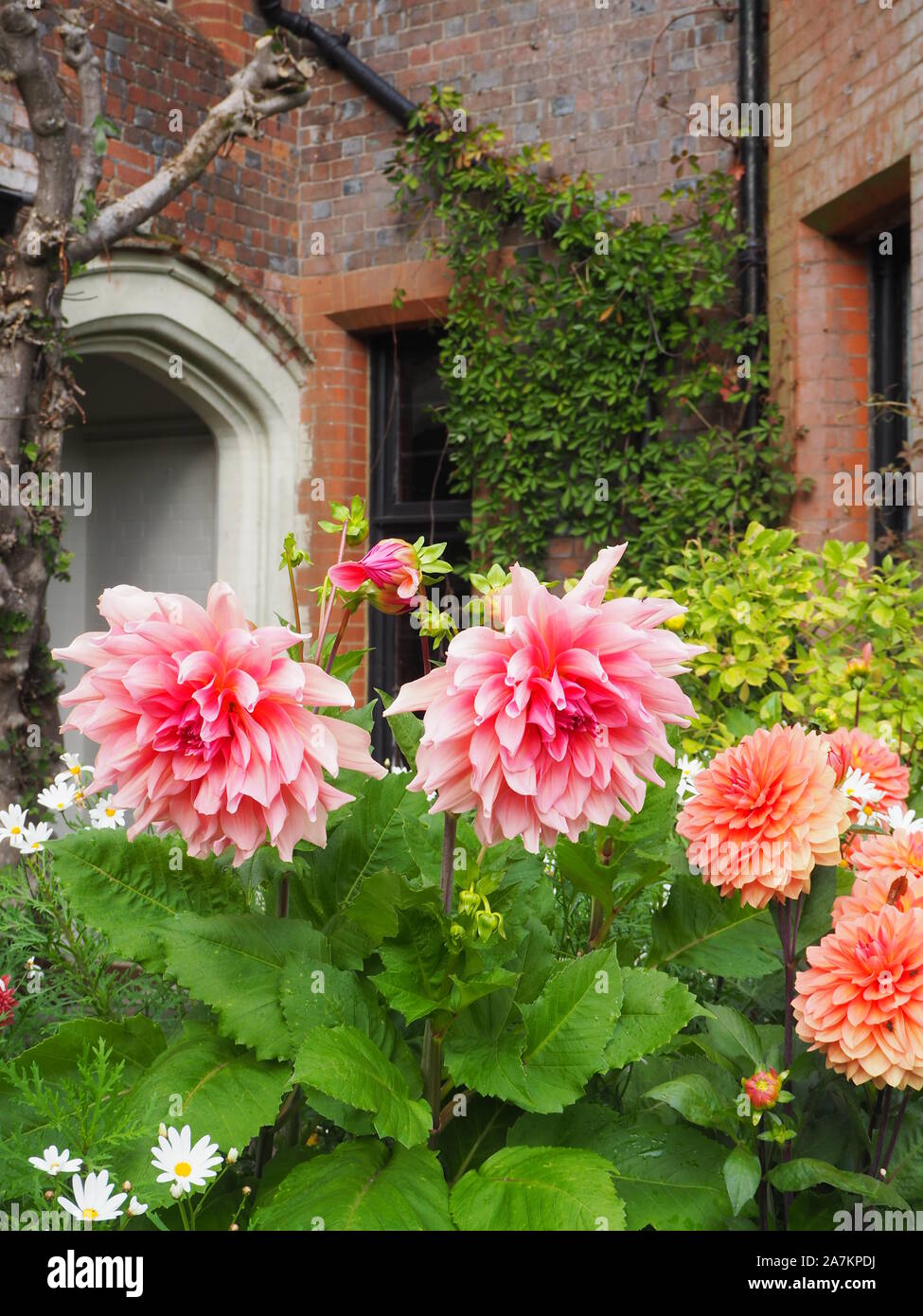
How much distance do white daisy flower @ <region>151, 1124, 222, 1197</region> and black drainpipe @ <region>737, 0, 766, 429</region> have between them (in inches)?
182

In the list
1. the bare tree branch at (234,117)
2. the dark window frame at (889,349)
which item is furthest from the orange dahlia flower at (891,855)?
the bare tree branch at (234,117)

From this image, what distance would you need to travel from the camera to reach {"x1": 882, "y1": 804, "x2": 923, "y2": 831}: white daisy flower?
1.05m

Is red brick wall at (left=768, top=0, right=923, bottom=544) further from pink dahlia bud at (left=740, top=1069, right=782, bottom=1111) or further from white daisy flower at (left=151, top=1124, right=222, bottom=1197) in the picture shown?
white daisy flower at (left=151, top=1124, right=222, bottom=1197)

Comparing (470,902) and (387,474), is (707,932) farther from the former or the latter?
(387,474)

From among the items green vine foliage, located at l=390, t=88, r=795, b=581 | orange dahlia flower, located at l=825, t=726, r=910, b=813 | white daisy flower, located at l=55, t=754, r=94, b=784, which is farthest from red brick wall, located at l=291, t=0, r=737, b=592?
orange dahlia flower, located at l=825, t=726, r=910, b=813

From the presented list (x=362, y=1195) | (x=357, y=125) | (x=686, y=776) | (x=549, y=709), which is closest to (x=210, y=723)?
(x=549, y=709)

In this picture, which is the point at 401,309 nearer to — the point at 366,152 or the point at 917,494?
the point at 366,152

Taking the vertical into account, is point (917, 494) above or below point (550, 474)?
below

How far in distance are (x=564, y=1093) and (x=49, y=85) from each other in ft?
13.2

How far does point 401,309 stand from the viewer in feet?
19.7

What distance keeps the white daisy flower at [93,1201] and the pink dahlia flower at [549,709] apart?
296mm
